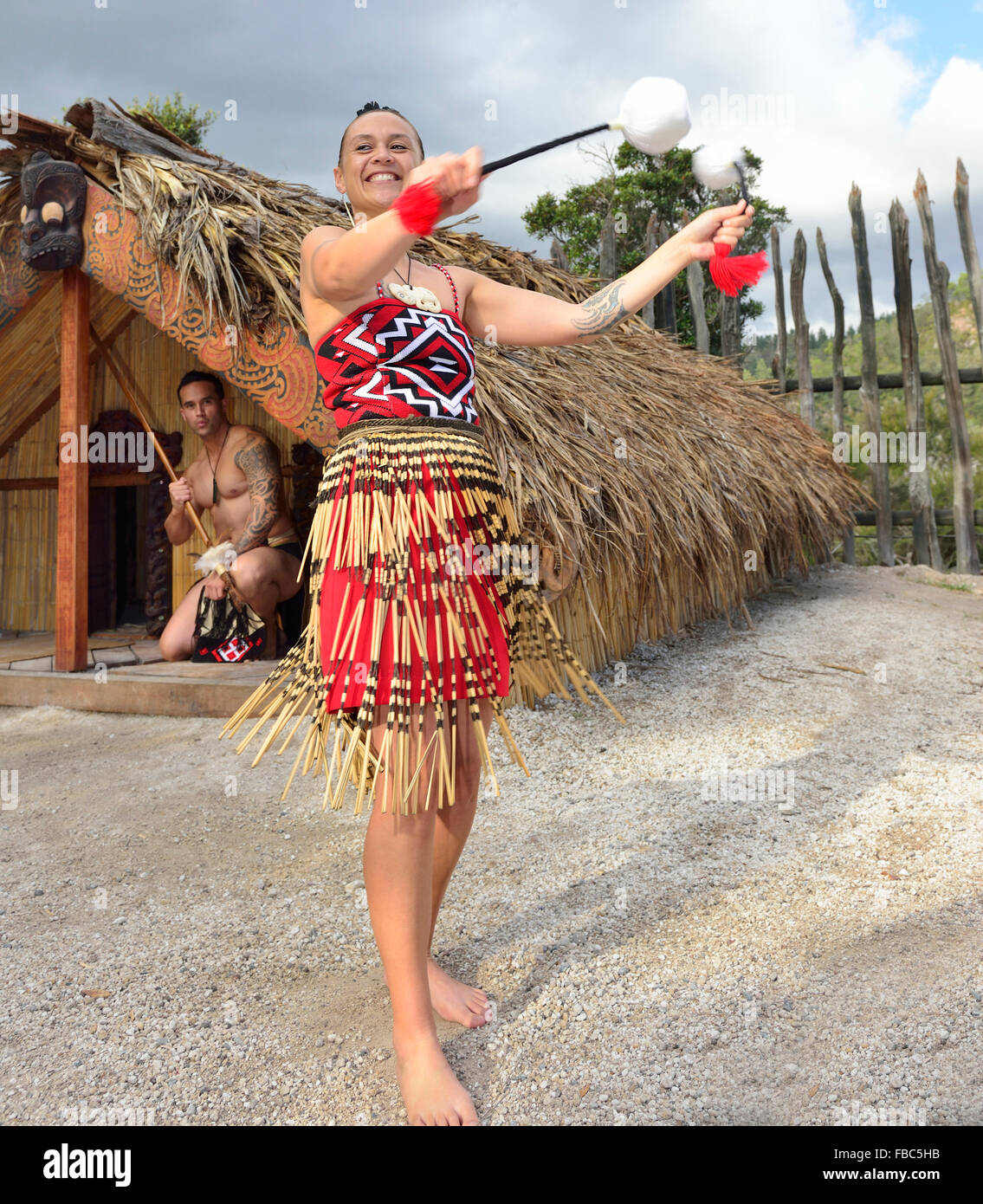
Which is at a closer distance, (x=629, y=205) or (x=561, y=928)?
(x=561, y=928)

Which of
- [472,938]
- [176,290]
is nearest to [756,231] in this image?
[176,290]

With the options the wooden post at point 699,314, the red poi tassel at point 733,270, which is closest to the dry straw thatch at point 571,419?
the wooden post at point 699,314

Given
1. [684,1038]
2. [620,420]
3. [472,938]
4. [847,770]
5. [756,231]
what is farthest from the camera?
[756,231]

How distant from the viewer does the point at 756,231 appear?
12.9m

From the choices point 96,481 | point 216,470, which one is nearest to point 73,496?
point 216,470

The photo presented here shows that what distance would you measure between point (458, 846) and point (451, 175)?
3.83 ft

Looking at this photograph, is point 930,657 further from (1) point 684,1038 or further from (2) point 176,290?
(2) point 176,290

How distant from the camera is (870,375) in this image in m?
6.43

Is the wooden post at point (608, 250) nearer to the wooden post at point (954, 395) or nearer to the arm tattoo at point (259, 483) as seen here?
the wooden post at point (954, 395)

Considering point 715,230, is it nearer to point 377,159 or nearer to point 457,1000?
point 377,159

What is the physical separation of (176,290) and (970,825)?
368cm

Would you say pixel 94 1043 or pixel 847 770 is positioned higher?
pixel 847 770
